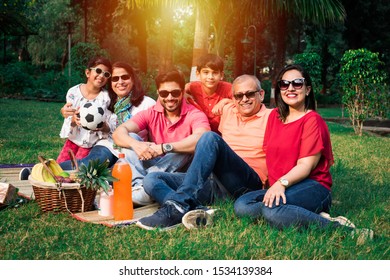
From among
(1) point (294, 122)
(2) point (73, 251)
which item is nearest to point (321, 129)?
(1) point (294, 122)

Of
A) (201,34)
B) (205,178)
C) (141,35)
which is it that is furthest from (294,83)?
(141,35)

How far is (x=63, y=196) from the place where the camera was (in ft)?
14.4

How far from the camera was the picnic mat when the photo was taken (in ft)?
13.6

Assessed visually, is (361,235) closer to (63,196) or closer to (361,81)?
(63,196)

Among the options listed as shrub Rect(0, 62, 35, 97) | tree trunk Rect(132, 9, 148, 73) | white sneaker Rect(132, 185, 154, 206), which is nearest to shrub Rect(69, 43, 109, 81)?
tree trunk Rect(132, 9, 148, 73)

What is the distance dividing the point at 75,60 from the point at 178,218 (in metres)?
22.6

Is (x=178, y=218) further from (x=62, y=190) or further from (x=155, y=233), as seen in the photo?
(x=62, y=190)

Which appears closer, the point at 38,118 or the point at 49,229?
the point at 49,229

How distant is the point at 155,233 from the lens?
384 centimetres

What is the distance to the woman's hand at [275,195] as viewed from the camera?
3829 millimetres

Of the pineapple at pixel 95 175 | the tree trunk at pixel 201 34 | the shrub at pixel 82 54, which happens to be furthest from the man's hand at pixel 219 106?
the shrub at pixel 82 54

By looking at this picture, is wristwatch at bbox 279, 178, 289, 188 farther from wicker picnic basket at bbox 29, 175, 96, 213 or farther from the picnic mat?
wicker picnic basket at bbox 29, 175, 96, 213

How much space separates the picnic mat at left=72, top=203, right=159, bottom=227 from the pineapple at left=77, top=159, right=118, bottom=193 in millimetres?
242

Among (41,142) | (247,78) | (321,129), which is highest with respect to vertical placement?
(247,78)
